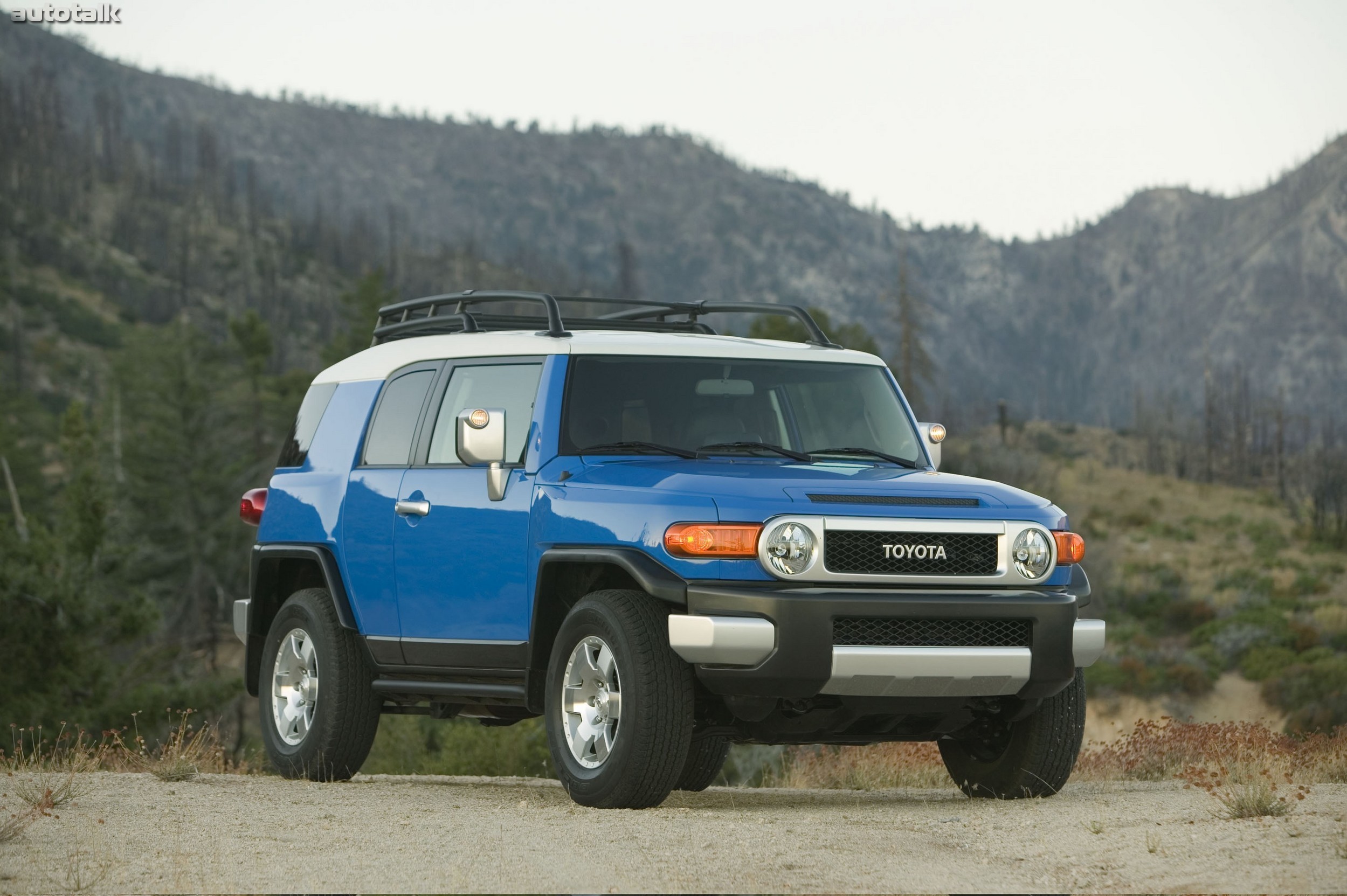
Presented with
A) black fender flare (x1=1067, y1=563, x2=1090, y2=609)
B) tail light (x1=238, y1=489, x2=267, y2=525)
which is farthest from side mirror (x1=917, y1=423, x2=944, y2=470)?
tail light (x1=238, y1=489, x2=267, y2=525)

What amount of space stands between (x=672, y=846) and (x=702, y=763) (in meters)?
3.32

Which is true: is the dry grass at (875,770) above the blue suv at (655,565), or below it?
below

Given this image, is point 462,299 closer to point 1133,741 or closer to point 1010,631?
point 1010,631

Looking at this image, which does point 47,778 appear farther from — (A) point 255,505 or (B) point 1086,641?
(B) point 1086,641

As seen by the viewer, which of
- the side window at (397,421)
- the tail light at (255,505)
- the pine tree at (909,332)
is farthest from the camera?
the pine tree at (909,332)

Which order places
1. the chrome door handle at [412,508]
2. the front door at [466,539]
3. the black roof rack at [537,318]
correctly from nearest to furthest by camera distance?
the front door at [466,539] < the chrome door handle at [412,508] < the black roof rack at [537,318]

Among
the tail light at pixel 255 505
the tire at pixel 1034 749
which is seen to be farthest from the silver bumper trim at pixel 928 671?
the tail light at pixel 255 505

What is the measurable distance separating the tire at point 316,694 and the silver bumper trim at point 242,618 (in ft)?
0.75

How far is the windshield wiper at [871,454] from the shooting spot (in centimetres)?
908

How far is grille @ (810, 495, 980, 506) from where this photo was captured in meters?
7.78

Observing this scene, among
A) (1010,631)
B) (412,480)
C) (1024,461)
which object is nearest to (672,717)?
(1010,631)

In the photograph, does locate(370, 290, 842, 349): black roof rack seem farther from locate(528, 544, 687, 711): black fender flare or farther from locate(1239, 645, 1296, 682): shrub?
locate(1239, 645, 1296, 682): shrub

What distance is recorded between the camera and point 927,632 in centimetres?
781

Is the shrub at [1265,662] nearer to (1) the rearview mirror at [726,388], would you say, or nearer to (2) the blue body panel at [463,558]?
(1) the rearview mirror at [726,388]
